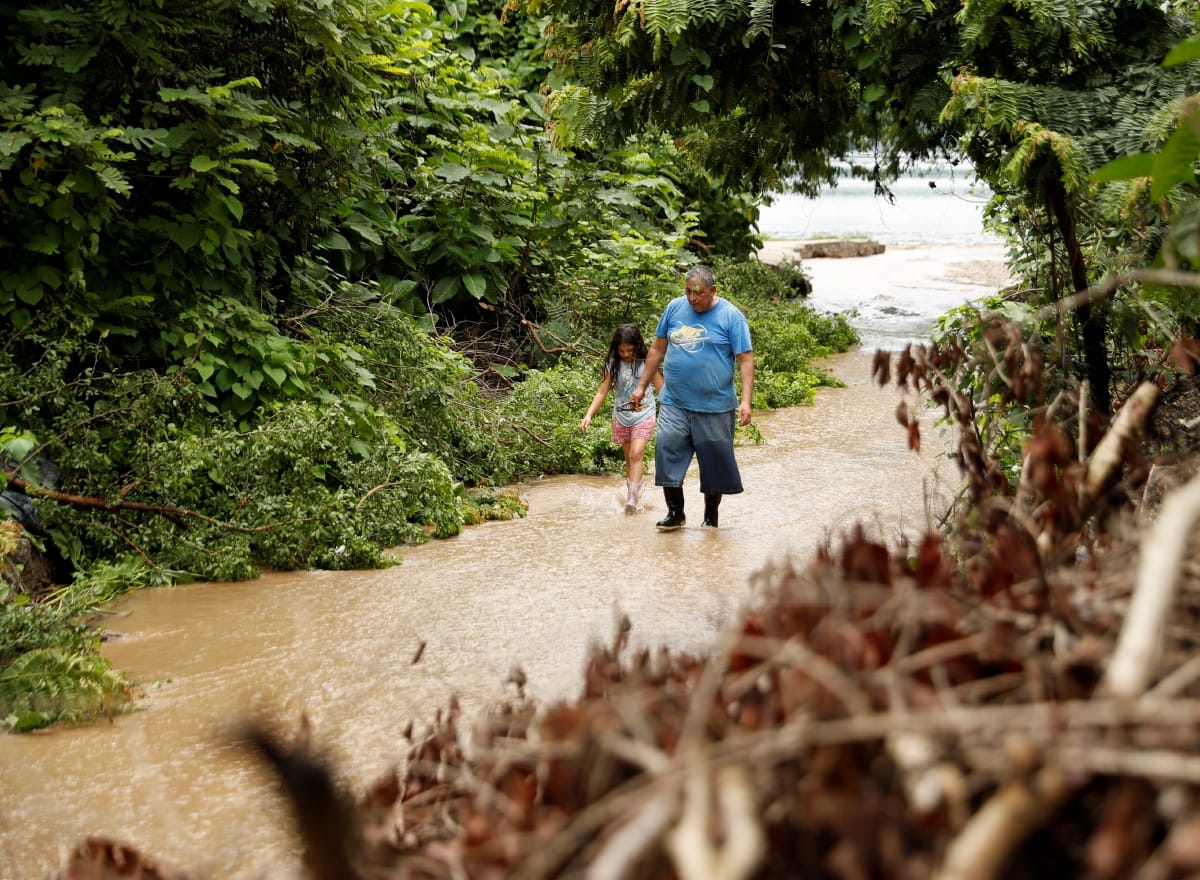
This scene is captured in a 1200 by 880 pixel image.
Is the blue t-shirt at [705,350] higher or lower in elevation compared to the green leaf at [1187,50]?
lower

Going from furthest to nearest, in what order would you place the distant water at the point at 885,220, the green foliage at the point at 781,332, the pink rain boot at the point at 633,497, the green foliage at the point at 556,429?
the distant water at the point at 885,220 → the green foliage at the point at 781,332 → the green foliage at the point at 556,429 → the pink rain boot at the point at 633,497

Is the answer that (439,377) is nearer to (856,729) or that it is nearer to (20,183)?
(20,183)

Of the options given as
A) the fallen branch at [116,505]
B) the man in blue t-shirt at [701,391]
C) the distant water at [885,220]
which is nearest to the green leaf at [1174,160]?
the man in blue t-shirt at [701,391]

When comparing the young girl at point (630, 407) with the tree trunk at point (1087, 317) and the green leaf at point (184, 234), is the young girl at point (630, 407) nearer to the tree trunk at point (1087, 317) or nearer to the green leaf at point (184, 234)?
the green leaf at point (184, 234)

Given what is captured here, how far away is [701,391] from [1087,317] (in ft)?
10.7

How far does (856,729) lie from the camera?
5.20 feet

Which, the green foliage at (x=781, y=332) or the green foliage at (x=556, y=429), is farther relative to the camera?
the green foliage at (x=781, y=332)

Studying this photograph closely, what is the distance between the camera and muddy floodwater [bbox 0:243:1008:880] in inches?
165

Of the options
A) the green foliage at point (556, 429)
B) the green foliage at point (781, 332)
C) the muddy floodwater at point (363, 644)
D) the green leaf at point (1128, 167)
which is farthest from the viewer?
the green foliage at point (781, 332)

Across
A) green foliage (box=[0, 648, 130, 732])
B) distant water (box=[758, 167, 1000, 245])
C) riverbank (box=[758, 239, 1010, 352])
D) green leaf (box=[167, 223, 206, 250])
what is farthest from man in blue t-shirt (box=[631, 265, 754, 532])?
distant water (box=[758, 167, 1000, 245])

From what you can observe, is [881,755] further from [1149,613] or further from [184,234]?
[184,234]

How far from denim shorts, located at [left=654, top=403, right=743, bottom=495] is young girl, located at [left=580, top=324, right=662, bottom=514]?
604mm

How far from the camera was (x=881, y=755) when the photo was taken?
5.52ft

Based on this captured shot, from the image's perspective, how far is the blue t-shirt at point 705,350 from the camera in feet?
28.4
